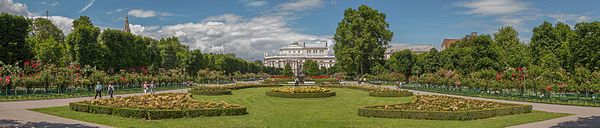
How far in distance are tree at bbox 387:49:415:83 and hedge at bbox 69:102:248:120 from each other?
5593 centimetres

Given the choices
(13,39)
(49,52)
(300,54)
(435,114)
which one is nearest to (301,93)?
(435,114)

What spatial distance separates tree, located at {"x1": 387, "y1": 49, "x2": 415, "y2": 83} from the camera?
72.7 meters

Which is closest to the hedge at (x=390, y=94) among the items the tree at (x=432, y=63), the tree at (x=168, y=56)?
the tree at (x=432, y=63)

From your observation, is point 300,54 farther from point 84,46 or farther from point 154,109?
point 154,109

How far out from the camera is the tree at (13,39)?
39.0m

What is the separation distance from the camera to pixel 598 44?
40156 mm

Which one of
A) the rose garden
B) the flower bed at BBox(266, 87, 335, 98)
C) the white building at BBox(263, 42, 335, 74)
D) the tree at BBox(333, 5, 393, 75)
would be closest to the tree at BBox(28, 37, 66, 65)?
the rose garden

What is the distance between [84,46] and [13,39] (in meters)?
8.27

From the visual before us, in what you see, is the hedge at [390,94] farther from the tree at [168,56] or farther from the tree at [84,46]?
the tree at [168,56]

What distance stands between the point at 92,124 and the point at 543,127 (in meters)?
14.6

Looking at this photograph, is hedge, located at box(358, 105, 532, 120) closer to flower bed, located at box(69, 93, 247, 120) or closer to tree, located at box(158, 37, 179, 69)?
flower bed, located at box(69, 93, 247, 120)

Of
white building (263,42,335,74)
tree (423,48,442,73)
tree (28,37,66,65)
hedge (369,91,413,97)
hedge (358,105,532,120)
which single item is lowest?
hedge (358,105,532,120)

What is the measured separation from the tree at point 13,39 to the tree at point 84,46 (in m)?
6.22

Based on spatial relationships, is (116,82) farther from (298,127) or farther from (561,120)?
(561,120)
